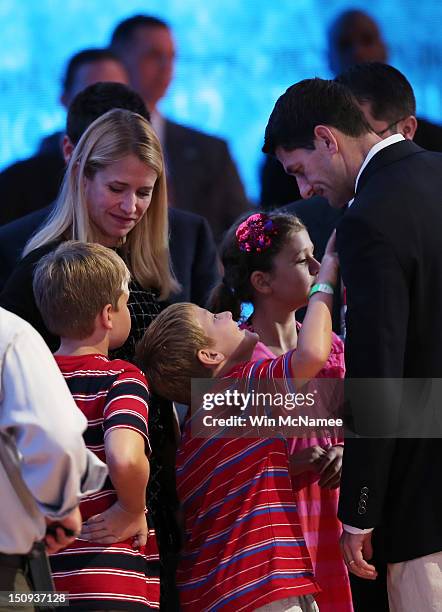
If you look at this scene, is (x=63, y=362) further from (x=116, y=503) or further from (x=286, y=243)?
(x=286, y=243)

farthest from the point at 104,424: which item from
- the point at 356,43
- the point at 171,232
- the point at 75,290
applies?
the point at 356,43

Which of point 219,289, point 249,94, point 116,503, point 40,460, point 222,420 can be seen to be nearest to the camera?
point 40,460

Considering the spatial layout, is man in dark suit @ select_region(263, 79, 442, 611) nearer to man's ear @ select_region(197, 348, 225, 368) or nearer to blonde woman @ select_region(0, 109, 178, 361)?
man's ear @ select_region(197, 348, 225, 368)

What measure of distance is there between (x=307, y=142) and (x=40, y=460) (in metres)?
1.25

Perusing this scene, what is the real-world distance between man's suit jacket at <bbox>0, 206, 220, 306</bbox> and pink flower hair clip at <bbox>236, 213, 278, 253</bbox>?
36cm

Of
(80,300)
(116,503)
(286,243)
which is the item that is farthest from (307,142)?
(116,503)

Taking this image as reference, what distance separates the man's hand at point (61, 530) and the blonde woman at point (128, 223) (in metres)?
0.72

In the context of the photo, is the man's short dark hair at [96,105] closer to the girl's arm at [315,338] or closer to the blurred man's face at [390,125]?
the blurred man's face at [390,125]

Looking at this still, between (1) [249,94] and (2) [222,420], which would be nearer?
(2) [222,420]

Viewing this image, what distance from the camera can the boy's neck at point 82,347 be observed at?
9.34 ft

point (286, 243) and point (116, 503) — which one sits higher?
point (286, 243)

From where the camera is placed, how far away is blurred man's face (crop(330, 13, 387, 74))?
214 inches

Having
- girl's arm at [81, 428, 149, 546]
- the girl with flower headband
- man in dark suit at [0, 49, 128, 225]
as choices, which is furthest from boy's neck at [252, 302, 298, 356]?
man in dark suit at [0, 49, 128, 225]

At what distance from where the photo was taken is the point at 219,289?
358 centimetres
